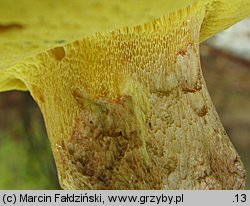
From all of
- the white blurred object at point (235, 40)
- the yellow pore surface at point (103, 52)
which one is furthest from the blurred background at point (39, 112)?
the yellow pore surface at point (103, 52)

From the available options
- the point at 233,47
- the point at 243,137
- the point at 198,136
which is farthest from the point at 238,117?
the point at 198,136

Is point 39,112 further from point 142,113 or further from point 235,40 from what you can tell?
point 142,113

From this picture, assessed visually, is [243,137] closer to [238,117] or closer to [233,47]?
[238,117]

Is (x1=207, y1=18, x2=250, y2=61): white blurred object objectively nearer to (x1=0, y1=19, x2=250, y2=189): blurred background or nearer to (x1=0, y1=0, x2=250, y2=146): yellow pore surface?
(x1=0, y1=19, x2=250, y2=189): blurred background

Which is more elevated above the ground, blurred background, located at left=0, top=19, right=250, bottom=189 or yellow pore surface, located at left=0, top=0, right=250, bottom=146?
blurred background, located at left=0, top=19, right=250, bottom=189

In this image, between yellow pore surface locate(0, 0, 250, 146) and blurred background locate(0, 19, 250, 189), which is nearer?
yellow pore surface locate(0, 0, 250, 146)

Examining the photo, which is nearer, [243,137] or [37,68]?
[37,68]

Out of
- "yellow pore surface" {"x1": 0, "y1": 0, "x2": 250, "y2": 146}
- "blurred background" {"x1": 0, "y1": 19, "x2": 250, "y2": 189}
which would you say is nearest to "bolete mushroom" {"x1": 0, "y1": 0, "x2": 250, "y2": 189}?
"yellow pore surface" {"x1": 0, "y1": 0, "x2": 250, "y2": 146}

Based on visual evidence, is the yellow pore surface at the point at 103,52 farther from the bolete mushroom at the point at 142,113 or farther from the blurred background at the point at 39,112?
the blurred background at the point at 39,112
